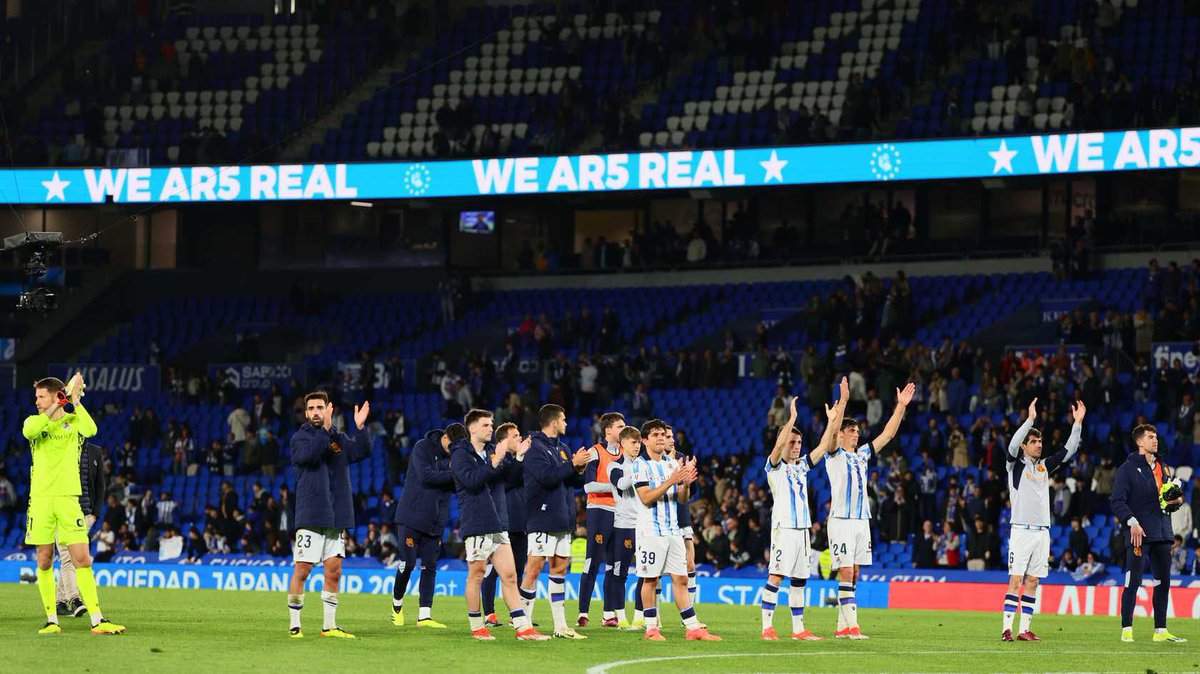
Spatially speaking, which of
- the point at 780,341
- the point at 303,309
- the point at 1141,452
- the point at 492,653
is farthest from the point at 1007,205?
the point at 492,653

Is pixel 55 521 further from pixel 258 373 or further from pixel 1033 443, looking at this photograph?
pixel 258 373

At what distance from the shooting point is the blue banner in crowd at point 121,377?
4400 centimetres

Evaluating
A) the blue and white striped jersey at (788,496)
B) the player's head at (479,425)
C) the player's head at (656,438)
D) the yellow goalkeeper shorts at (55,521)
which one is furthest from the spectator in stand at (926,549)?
the yellow goalkeeper shorts at (55,521)

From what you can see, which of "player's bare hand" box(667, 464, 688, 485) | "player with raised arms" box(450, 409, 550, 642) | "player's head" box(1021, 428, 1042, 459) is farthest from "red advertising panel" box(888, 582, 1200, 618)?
"player with raised arms" box(450, 409, 550, 642)

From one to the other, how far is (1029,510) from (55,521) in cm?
960

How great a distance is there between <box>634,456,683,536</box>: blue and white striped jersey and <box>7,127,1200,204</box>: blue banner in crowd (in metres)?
21.4

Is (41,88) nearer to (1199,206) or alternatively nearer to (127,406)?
(127,406)

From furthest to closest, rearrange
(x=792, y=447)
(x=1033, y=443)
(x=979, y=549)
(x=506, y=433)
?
(x=979, y=549) → (x=1033, y=443) → (x=792, y=447) → (x=506, y=433)

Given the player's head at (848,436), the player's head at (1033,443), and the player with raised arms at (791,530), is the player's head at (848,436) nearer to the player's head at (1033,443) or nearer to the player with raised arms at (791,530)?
the player with raised arms at (791,530)

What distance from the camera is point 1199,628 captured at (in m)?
21.7

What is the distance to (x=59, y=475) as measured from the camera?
15.7m

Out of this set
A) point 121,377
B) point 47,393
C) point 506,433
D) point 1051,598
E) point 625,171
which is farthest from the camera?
point 121,377

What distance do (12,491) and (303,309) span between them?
10827 mm

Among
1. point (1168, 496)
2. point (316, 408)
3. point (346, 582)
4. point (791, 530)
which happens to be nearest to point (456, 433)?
point (316, 408)
